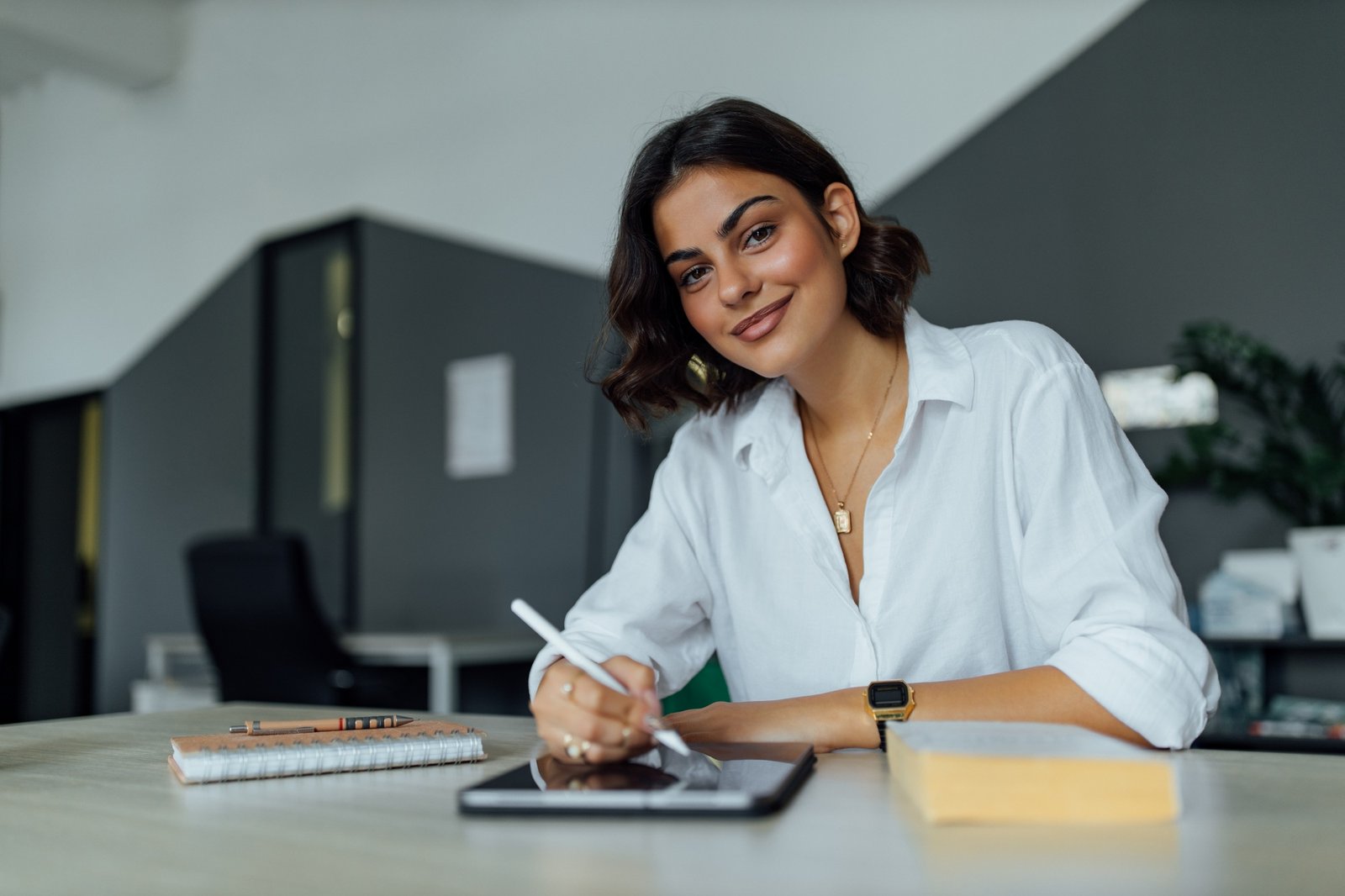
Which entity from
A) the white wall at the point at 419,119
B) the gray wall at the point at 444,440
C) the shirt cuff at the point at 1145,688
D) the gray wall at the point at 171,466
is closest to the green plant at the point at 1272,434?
the white wall at the point at 419,119

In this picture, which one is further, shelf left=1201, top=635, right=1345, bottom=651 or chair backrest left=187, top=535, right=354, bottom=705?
chair backrest left=187, top=535, right=354, bottom=705

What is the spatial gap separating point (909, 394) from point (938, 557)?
0.20 m

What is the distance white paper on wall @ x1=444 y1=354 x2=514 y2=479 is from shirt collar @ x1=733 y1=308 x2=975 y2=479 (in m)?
2.81

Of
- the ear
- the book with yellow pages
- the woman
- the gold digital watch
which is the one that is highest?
the ear

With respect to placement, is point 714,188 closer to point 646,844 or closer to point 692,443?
point 692,443

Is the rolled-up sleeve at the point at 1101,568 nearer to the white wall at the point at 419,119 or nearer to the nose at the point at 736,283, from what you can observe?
the nose at the point at 736,283

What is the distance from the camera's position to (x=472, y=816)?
26.5 inches

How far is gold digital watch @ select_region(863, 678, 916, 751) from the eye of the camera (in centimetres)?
98

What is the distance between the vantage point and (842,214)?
4.95 ft

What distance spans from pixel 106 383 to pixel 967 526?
566cm

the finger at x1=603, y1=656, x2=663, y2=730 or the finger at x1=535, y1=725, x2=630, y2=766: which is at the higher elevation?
the finger at x1=603, y1=656, x2=663, y2=730

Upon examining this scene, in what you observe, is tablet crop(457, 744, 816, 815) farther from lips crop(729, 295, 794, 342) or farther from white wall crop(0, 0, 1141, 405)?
white wall crop(0, 0, 1141, 405)

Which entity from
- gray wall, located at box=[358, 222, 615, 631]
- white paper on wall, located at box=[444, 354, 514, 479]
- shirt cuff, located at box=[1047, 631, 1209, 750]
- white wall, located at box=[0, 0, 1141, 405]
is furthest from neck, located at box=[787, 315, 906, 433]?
white paper on wall, located at box=[444, 354, 514, 479]

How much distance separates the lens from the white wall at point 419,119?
3369 mm
